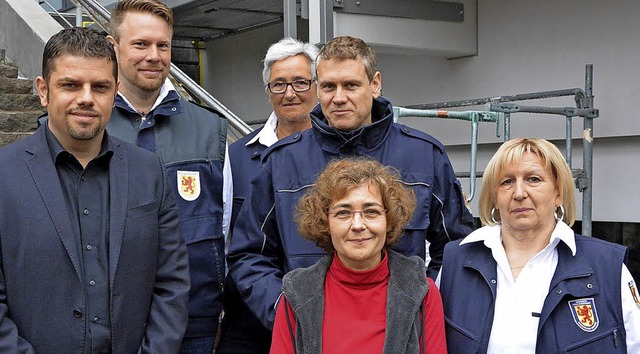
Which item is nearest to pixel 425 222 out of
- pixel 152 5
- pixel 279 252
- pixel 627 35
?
pixel 279 252

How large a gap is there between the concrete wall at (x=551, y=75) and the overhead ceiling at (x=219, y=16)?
163 cm

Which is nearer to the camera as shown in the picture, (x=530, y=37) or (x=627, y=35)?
(x=627, y=35)

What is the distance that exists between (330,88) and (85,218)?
96cm

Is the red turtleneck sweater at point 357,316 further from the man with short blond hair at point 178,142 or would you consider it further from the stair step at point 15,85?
the stair step at point 15,85

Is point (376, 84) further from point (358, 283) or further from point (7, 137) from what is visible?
point (7, 137)

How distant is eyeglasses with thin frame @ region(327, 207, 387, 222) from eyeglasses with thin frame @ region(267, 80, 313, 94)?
3.45ft

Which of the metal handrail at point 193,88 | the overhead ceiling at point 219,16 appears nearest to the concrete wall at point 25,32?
the metal handrail at point 193,88

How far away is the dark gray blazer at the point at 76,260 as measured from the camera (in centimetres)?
256

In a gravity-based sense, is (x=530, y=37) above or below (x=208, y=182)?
above

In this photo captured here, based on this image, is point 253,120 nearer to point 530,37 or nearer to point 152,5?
point 530,37

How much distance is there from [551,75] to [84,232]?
425cm

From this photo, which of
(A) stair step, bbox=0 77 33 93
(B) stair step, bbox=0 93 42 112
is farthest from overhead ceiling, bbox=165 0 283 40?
(B) stair step, bbox=0 93 42 112

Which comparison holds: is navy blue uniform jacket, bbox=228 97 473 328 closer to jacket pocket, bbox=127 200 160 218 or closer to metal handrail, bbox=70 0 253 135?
jacket pocket, bbox=127 200 160 218

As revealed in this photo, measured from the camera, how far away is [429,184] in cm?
303
